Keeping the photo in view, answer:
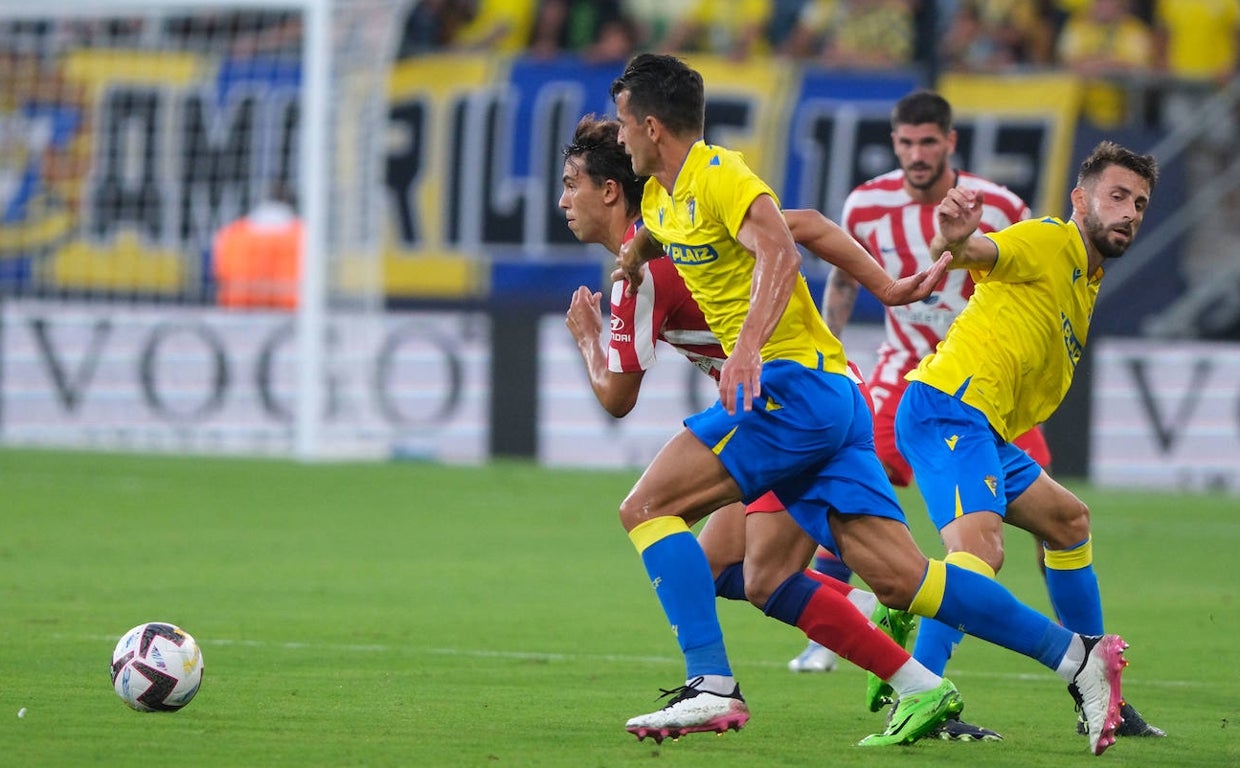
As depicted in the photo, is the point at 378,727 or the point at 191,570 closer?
the point at 378,727

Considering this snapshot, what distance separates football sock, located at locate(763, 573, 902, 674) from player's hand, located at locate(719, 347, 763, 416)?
2.65 ft

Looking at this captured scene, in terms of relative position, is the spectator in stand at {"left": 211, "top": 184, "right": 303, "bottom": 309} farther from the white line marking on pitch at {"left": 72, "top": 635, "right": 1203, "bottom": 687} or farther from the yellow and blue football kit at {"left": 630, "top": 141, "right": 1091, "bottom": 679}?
the yellow and blue football kit at {"left": 630, "top": 141, "right": 1091, "bottom": 679}

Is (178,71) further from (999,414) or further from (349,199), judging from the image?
(999,414)

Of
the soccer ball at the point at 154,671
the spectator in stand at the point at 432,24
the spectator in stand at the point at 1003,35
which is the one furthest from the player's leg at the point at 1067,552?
the spectator in stand at the point at 432,24

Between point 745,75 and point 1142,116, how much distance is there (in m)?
3.69

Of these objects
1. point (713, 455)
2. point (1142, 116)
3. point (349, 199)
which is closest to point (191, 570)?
point (713, 455)

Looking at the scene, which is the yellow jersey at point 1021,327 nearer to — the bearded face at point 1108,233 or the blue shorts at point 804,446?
the bearded face at point 1108,233

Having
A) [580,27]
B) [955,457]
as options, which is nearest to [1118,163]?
[955,457]

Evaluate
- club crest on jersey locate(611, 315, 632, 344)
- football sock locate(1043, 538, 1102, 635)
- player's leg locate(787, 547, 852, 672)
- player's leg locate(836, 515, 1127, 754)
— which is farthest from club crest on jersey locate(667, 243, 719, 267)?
player's leg locate(787, 547, 852, 672)

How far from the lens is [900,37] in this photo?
1981 cm

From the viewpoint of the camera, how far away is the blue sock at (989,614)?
602 cm

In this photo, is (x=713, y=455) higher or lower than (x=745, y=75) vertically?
lower

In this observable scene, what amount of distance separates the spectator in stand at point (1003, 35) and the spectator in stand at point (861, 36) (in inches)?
18.7

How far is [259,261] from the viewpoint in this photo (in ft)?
62.1
